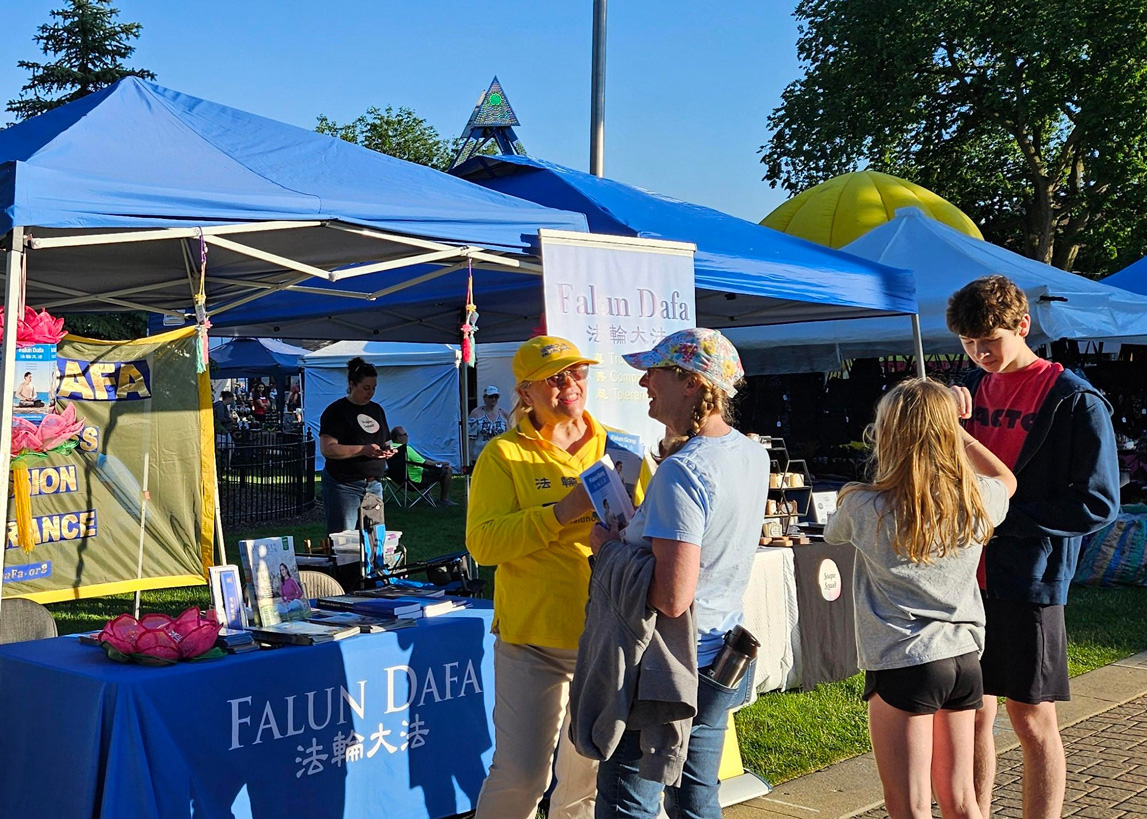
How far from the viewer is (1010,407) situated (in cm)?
339

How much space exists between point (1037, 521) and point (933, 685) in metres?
0.66

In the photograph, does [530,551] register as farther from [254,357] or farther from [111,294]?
[254,357]

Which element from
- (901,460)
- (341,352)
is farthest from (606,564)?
(341,352)

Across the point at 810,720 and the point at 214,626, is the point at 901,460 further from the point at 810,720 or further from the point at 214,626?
the point at 810,720

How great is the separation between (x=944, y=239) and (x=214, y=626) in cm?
1005

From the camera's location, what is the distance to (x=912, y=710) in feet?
9.55

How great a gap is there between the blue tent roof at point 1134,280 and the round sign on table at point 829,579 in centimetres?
1004

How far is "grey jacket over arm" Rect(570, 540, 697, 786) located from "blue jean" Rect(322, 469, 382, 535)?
16.0ft

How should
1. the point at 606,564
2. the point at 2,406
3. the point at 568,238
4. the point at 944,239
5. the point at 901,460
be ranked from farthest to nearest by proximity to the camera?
the point at 944,239 < the point at 568,238 < the point at 2,406 < the point at 901,460 < the point at 606,564

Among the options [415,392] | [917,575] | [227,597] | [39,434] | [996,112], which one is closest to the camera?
[917,575]

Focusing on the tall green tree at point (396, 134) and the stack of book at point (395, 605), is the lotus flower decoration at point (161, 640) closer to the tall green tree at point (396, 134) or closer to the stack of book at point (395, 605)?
the stack of book at point (395, 605)

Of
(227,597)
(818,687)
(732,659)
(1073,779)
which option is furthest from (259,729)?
(818,687)

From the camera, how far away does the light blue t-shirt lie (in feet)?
8.23

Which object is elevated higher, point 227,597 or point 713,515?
point 713,515
